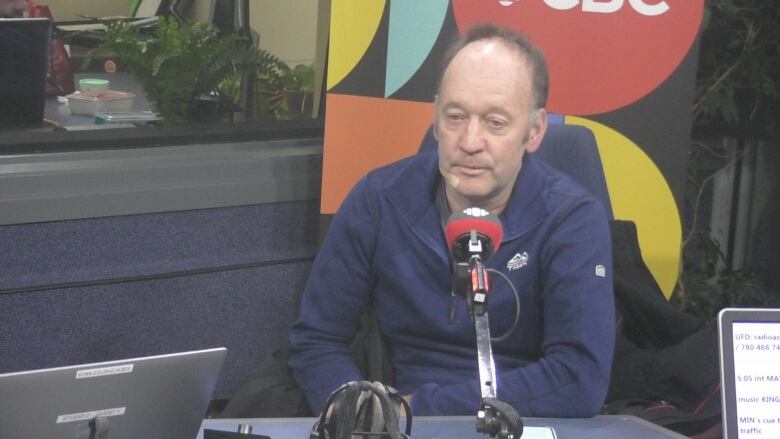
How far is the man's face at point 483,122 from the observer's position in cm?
225

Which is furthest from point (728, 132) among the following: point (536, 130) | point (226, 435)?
point (226, 435)

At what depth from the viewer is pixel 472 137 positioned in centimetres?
224

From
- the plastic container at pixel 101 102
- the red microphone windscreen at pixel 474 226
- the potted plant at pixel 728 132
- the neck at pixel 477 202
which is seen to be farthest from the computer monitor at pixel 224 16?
the red microphone windscreen at pixel 474 226

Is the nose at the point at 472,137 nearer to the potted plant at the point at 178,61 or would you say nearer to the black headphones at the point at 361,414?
the black headphones at the point at 361,414

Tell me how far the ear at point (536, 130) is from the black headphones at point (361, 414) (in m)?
0.94

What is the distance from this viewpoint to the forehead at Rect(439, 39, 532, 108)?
88.7 inches

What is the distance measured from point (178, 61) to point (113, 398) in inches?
68.5

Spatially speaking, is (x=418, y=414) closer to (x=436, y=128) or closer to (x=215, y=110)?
(x=436, y=128)

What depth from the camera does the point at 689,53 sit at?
2.81m

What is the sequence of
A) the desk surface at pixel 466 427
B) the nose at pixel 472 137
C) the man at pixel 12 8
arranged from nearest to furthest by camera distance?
the desk surface at pixel 466 427, the nose at pixel 472 137, the man at pixel 12 8

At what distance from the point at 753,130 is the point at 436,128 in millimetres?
2150

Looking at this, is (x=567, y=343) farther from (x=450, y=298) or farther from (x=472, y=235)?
(x=472, y=235)

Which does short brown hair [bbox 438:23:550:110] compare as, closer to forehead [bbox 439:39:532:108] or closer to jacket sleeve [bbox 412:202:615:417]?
forehead [bbox 439:39:532:108]

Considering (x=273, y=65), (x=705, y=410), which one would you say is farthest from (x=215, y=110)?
(x=705, y=410)
